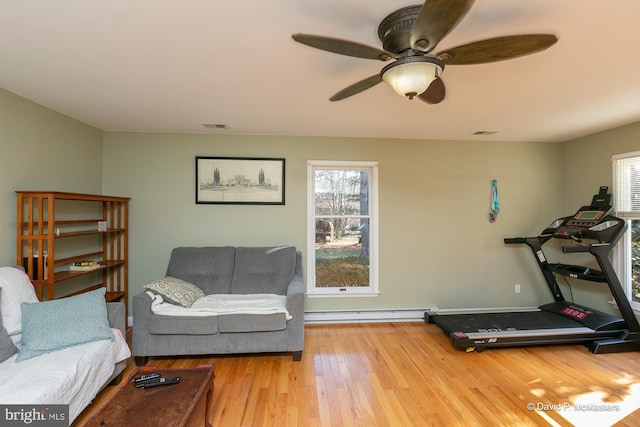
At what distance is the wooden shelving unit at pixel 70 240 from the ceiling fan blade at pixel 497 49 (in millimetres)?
3131

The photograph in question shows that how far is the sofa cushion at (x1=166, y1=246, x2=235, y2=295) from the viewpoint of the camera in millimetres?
3414

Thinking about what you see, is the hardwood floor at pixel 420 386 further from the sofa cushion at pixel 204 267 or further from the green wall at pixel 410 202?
the green wall at pixel 410 202

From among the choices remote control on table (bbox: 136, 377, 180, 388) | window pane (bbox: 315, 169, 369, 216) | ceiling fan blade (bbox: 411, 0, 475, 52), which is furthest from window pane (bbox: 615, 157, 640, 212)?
remote control on table (bbox: 136, 377, 180, 388)

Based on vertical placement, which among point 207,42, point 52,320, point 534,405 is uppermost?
point 207,42

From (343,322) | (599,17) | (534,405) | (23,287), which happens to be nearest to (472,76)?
(599,17)

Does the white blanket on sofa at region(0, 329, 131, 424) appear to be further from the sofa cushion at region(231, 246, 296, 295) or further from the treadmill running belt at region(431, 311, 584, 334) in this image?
the treadmill running belt at region(431, 311, 584, 334)

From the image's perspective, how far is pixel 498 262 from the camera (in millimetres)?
4109

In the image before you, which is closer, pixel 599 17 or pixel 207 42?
pixel 599 17

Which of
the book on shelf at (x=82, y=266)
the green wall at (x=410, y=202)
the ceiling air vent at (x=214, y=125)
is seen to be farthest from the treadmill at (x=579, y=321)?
the book on shelf at (x=82, y=266)

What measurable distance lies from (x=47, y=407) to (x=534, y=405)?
3170 mm

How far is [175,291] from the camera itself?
2941 millimetres

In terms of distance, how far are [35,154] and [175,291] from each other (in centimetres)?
176

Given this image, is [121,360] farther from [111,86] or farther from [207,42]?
[207,42]

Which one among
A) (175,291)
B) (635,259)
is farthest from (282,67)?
(635,259)
